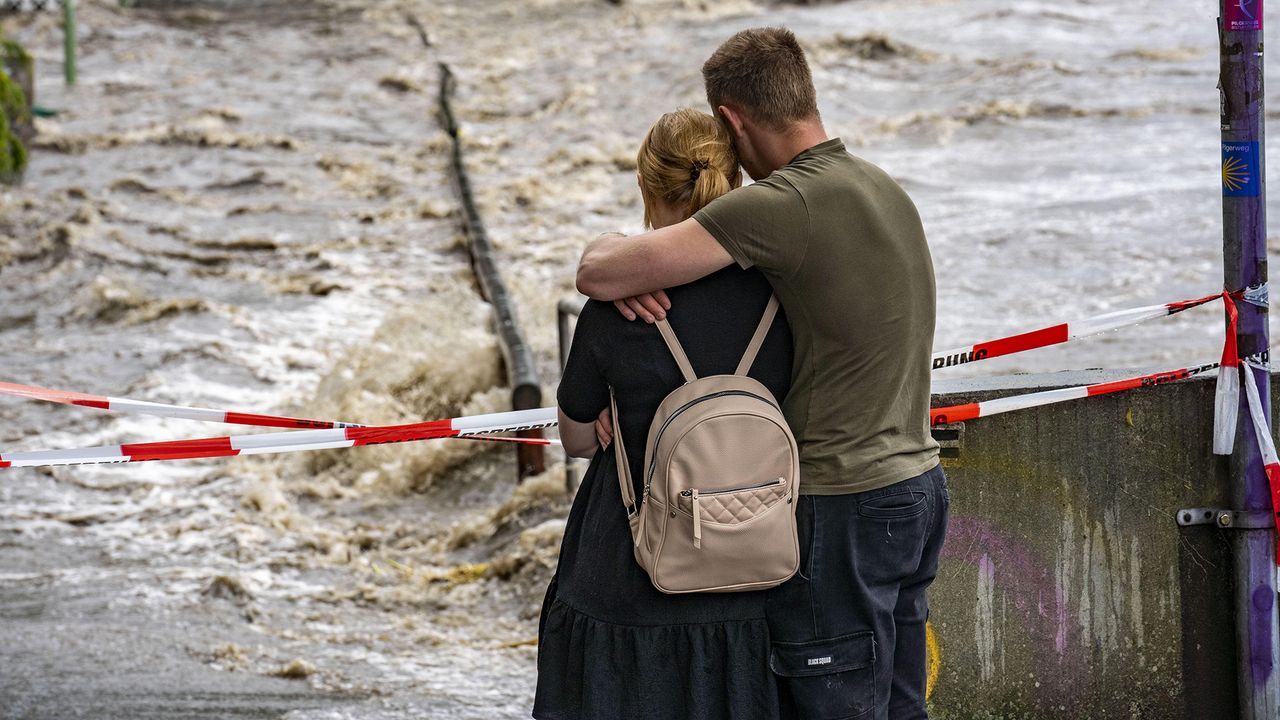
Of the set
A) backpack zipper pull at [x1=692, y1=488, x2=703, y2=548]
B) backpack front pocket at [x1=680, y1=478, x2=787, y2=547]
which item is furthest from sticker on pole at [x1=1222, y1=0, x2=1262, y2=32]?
backpack zipper pull at [x1=692, y1=488, x2=703, y2=548]

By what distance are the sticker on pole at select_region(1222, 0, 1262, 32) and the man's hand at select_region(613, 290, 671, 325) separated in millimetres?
1863

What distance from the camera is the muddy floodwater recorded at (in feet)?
21.4

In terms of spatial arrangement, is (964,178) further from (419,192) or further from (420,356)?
(420,356)

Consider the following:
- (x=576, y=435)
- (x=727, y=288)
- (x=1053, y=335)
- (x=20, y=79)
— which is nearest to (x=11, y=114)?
(x=20, y=79)

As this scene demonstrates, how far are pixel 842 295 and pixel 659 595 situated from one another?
688 mm

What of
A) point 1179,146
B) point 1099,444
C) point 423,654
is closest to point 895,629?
point 1099,444

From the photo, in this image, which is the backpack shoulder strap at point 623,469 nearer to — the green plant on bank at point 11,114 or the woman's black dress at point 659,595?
the woman's black dress at point 659,595

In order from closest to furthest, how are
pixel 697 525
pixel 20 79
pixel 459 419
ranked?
pixel 697 525 < pixel 459 419 < pixel 20 79

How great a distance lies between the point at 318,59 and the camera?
2922cm

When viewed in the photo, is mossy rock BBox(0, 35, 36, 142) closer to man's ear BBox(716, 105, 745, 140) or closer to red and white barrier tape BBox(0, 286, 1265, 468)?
red and white barrier tape BBox(0, 286, 1265, 468)

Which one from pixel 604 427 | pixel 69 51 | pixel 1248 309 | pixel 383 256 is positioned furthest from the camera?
pixel 69 51

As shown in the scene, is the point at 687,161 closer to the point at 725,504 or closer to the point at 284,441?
the point at 725,504

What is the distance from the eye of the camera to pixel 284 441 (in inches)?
152

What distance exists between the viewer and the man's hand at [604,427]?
2.74 metres
